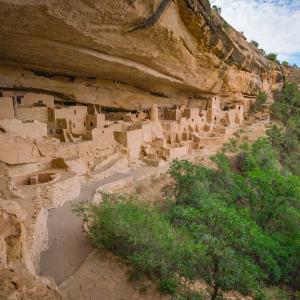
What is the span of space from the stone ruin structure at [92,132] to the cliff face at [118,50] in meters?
0.99

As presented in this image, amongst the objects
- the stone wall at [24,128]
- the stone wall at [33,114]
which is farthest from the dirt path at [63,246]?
the stone wall at [33,114]

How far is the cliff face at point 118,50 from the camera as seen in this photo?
845 centimetres

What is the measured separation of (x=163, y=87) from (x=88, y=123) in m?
5.51

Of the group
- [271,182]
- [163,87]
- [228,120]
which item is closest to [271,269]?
[271,182]

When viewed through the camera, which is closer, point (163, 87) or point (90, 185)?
point (90, 185)

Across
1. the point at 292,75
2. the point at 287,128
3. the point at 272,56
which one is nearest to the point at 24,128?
the point at 287,128

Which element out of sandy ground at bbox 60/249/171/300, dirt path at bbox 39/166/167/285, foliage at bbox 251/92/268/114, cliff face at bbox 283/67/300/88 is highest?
cliff face at bbox 283/67/300/88

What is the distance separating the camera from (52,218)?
7051 millimetres

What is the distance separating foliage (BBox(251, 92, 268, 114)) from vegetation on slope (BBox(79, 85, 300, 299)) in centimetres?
742

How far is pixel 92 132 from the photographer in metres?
11.4

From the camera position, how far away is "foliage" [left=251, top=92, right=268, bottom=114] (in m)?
23.7

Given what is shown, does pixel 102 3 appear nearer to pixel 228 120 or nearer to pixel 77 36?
pixel 77 36

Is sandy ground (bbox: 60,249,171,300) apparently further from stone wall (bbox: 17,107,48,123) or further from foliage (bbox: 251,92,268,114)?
foliage (bbox: 251,92,268,114)

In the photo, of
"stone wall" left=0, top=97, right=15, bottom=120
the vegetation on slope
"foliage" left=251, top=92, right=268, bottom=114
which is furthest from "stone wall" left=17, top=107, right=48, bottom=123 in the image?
"foliage" left=251, top=92, right=268, bottom=114
